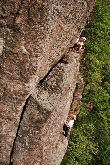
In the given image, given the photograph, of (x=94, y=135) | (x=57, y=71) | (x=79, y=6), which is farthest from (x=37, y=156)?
(x=94, y=135)

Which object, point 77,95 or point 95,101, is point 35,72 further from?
point 95,101

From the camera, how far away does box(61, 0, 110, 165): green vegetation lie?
1247 inches

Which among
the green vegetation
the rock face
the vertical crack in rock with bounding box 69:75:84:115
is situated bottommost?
the green vegetation

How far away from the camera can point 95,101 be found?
3588cm

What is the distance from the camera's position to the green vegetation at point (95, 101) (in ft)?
104

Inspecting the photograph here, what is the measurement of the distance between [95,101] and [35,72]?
844 inches

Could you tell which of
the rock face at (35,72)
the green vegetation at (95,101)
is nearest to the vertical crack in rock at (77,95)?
the rock face at (35,72)

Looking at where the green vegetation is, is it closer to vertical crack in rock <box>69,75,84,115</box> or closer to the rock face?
vertical crack in rock <box>69,75,84,115</box>

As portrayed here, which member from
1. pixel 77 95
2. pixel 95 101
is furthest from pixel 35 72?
pixel 95 101

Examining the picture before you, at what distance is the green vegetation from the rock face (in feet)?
42.6

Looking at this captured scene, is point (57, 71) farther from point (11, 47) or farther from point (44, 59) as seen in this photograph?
point (11, 47)

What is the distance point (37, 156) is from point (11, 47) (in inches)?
222

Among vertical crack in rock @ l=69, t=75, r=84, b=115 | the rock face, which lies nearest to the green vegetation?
vertical crack in rock @ l=69, t=75, r=84, b=115

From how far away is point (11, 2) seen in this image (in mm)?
13633
